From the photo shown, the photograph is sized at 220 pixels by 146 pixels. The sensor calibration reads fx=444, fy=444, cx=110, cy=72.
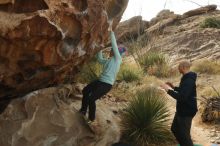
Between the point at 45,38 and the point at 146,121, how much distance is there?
346cm

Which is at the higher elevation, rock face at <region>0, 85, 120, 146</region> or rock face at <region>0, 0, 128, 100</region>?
rock face at <region>0, 0, 128, 100</region>

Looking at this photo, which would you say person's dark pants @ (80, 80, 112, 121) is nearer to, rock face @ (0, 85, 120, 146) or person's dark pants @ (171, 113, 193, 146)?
rock face @ (0, 85, 120, 146)

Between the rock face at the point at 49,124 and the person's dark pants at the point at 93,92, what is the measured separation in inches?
14.9

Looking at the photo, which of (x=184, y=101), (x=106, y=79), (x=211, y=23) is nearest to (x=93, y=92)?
(x=106, y=79)

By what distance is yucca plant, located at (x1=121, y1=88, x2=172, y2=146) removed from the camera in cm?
890

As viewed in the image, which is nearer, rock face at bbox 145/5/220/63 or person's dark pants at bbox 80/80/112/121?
person's dark pants at bbox 80/80/112/121

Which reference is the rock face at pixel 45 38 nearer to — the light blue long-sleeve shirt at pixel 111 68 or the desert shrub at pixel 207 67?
the light blue long-sleeve shirt at pixel 111 68

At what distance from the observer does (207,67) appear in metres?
15.2

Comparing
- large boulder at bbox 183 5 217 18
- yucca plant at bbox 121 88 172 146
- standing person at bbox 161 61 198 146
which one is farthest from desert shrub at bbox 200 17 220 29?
standing person at bbox 161 61 198 146

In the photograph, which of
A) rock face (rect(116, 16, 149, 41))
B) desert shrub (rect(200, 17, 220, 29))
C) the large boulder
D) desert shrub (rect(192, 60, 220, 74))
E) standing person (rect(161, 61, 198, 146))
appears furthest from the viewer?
the large boulder

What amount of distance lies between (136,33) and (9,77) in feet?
55.3

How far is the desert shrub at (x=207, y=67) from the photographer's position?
15.0m

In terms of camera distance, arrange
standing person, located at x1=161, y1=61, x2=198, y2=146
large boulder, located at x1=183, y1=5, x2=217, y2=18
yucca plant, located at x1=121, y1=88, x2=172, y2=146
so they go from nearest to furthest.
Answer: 1. standing person, located at x1=161, y1=61, x2=198, y2=146
2. yucca plant, located at x1=121, y1=88, x2=172, y2=146
3. large boulder, located at x1=183, y1=5, x2=217, y2=18

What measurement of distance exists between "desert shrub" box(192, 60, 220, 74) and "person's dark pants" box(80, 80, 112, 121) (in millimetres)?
8018
